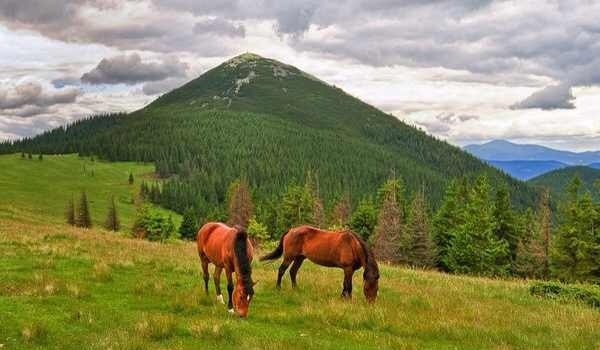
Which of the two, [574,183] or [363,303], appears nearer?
[363,303]

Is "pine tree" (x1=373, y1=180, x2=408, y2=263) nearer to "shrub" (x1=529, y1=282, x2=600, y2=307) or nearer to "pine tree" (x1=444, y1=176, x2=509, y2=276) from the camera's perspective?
"pine tree" (x1=444, y1=176, x2=509, y2=276)

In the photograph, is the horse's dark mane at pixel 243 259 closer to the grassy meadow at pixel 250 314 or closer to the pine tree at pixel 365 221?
the grassy meadow at pixel 250 314

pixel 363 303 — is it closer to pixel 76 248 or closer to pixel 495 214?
pixel 76 248

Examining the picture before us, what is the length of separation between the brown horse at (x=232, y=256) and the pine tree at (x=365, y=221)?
2598 inches

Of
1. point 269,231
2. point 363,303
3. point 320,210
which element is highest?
point 363,303

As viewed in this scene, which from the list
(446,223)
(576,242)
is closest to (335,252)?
(576,242)

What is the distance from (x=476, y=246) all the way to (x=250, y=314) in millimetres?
45774

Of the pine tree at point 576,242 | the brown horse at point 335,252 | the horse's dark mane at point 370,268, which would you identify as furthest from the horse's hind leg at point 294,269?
the pine tree at point 576,242

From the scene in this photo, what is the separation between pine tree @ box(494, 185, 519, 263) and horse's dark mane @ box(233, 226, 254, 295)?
53774mm

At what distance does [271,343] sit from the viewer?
405 inches

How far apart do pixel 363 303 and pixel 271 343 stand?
5444mm

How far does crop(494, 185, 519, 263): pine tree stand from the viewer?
61094 millimetres

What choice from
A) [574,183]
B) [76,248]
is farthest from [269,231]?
[76,248]

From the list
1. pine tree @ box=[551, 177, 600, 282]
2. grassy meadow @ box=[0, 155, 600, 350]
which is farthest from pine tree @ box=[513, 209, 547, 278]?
grassy meadow @ box=[0, 155, 600, 350]
